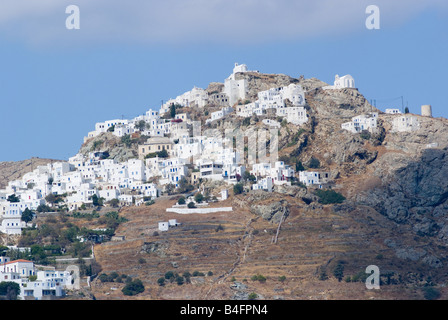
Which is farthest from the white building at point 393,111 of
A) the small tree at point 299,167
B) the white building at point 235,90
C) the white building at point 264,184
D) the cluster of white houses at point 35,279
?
the cluster of white houses at point 35,279

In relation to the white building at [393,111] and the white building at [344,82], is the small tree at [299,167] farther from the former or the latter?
the white building at [393,111]

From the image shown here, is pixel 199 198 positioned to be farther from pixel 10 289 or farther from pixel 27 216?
pixel 10 289

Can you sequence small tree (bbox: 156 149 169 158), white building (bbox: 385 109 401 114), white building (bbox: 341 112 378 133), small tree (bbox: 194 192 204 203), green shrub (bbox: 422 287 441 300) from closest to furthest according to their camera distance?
1. green shrub (bbox: 422 287 441 300)
2. small tree (bbox: 194 192 204 203)
3. white building (bbox: 341 112 378 133)
4. small tree (bbox: 156 149 169 158)
5. white building (bbox: 385 109 401 114)

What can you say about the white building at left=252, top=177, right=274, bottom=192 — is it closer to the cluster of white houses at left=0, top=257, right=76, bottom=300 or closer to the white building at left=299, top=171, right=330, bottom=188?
the white building at left=299, top=171, right=330, bottom=188

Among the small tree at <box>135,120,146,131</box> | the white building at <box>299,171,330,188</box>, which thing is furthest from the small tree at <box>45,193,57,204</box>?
the white building at <box>299,171,330,188</box>

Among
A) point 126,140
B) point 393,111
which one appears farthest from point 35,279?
point 393,111

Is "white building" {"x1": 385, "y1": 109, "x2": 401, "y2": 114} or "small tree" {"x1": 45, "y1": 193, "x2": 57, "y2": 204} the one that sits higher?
"white building" {"x1": 385, "y1": 109, "x2": 401, "y2": 114}
